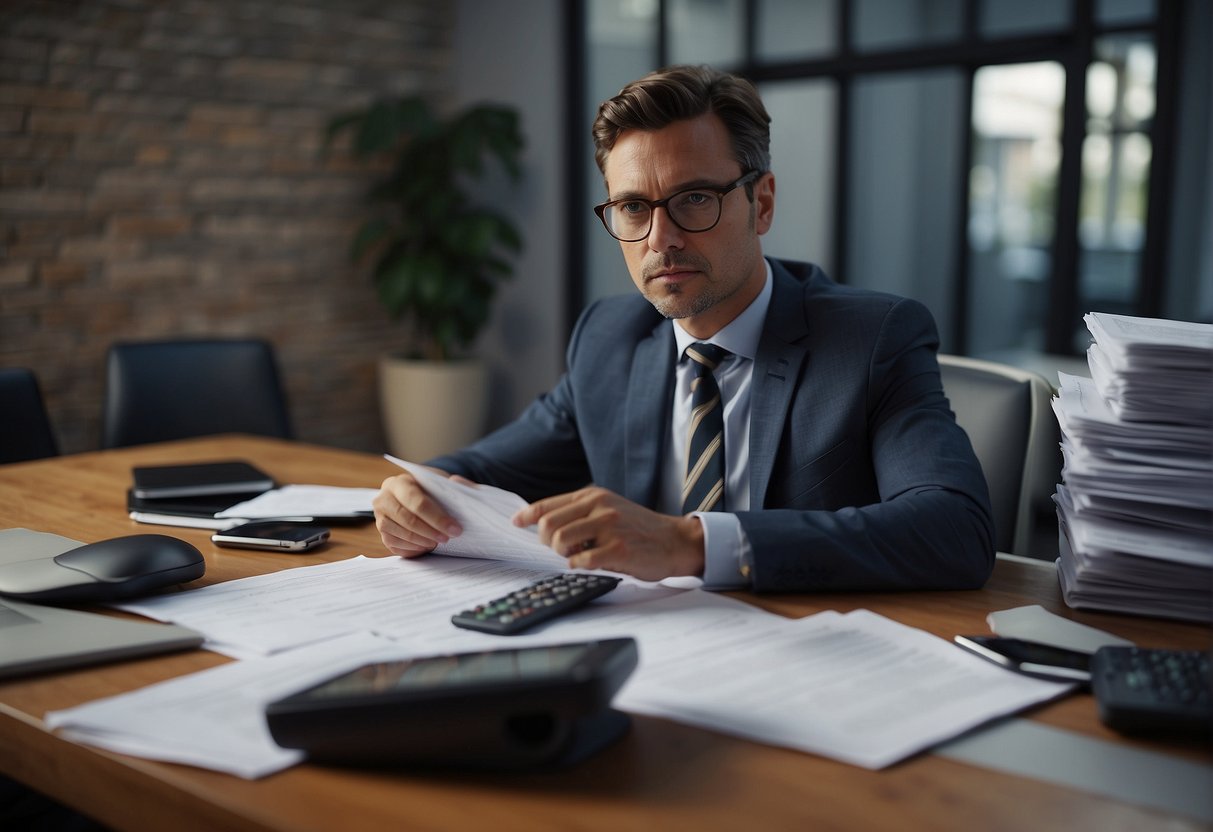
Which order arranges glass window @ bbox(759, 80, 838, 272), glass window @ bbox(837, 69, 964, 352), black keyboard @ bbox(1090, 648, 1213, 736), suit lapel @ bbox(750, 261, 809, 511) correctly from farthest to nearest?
glass window @ bbox(837, 69, 964, 352)
glass window @ bbox(759, 80, 838, 272)
suit lapel @ bbox(750, 261, 809, 511)
black keyboard @ bbox(1090, 648, 1213, 736)

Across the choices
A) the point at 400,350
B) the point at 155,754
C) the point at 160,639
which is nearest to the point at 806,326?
the point at 160,639

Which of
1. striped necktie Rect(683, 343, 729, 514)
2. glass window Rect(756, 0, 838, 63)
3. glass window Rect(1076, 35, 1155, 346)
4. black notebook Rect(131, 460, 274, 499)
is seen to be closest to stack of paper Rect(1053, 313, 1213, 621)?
striped necktie Rect(683, 343, 729, 514)

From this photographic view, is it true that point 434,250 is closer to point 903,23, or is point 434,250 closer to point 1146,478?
point 903,23

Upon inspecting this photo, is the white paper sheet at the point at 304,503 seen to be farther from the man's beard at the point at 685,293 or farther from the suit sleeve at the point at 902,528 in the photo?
the suit sleeve at the point at 902,528

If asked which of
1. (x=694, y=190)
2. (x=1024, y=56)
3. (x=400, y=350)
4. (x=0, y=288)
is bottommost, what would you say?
(x=400, y=350)

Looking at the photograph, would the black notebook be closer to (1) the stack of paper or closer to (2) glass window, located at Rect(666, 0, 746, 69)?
(1) the stack of paper

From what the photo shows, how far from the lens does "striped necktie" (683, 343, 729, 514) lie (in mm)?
1660

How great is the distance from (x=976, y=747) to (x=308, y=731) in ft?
1.66

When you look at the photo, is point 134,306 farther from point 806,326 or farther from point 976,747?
point 976,747

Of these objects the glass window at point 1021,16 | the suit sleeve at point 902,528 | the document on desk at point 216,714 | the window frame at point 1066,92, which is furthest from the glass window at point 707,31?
the document on desk at point 216,714

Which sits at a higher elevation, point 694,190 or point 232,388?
point 694,190

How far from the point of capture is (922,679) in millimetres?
980

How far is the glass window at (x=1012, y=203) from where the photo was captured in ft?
14.6

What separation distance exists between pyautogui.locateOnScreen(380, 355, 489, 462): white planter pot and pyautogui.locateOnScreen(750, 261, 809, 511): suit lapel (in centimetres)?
350
